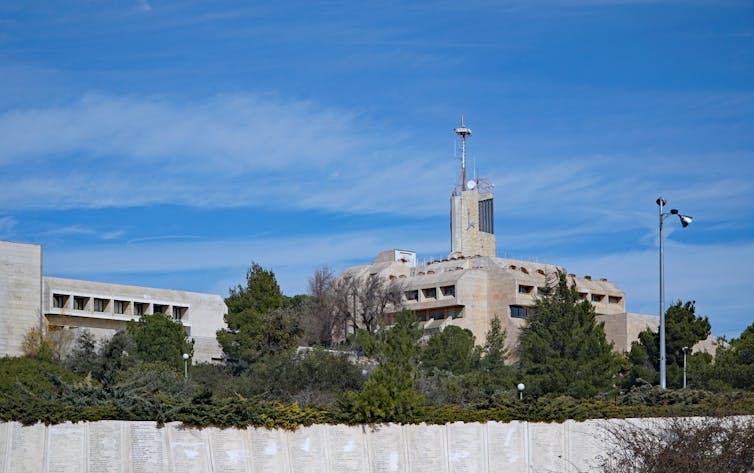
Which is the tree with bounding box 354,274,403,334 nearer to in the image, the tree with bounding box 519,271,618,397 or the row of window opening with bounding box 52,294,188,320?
the row of window opening with bounding box 52,294,188,320

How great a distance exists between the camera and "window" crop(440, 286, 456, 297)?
81706 millimetres

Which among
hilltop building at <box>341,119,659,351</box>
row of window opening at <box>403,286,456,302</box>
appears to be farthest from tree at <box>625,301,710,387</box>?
row of window opening at <box>403,286,456,302</box>

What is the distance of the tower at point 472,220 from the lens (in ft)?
293

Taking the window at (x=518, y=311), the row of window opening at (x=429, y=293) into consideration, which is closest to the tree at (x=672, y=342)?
the window at (x=518, y=311)

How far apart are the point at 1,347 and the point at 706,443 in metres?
53.2

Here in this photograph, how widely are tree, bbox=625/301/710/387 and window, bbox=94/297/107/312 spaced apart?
114 feet

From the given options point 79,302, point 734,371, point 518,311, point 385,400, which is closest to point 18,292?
point 79,302

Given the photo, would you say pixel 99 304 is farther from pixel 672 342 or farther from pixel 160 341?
pixel 672 342

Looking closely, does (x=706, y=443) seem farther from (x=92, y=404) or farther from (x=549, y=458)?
(x=92, y=404)

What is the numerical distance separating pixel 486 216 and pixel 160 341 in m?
38.2

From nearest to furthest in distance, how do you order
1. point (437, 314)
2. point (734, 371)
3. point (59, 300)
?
point (734, 371)
point (59, 300)
point (437, 314)

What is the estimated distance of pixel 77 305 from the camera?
7112 cm

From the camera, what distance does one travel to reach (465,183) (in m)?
90.2

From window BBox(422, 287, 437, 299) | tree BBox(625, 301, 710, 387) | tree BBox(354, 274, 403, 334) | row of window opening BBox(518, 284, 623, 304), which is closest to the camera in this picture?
tree BBox(625, 301, 710, 387)
